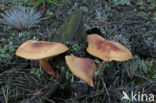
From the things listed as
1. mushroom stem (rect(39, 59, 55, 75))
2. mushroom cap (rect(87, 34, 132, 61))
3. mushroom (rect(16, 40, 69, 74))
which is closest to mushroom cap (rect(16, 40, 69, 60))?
mushroom (rect(16, 40, 69, 74))

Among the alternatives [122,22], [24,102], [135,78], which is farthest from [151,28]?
[24,102]

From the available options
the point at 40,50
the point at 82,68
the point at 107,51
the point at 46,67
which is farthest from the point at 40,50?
the point at 107,51

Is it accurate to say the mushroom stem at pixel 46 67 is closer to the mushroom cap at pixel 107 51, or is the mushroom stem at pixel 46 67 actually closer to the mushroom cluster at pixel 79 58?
the mushroom cluster at pixel 79 58

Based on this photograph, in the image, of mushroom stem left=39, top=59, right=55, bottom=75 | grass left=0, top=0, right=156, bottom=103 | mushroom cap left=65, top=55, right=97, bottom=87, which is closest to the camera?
mushroom cap left=65, top=55, right=97, bottom=87

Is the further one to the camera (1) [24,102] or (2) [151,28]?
(2) [151,28]

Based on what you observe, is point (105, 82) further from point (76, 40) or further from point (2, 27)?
point (2, 27)

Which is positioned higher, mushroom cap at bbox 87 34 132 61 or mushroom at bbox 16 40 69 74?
mushroom at bbox 16 40 69 74

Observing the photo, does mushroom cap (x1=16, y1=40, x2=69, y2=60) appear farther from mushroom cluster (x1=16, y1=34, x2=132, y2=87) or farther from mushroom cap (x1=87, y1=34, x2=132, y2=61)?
mushroom cap (x1=87, y1=34, x2=132, y2=61)
